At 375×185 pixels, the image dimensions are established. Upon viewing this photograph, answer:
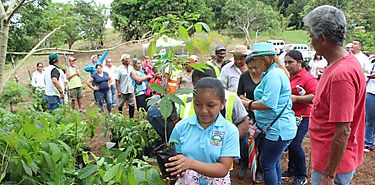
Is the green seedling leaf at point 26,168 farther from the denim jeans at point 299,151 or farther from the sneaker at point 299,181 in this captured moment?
the sneaker at point 299,181

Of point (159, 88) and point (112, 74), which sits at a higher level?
point (159, 88)

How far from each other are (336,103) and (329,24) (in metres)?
0.39

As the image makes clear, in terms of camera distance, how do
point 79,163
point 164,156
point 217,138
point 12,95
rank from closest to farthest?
point 164,156 → point 217,138 → point 79,163 → point 12,95

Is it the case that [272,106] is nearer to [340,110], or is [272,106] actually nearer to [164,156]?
[340,110]

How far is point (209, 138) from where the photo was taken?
5.87ft

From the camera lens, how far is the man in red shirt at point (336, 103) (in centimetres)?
163

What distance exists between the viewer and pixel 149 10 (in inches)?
910

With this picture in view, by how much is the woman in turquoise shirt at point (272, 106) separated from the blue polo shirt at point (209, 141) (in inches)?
39.8

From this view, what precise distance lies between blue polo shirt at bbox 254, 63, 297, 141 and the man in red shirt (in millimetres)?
829

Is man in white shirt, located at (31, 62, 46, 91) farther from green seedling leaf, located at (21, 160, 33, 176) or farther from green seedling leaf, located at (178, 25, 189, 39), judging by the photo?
green seedling leaf, located at (178, 25, 189, 39)

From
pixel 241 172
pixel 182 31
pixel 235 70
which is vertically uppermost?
pixel 182 31

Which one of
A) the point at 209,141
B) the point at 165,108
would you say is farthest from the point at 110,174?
the point at 209,141

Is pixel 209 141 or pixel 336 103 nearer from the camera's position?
pixel 336 103

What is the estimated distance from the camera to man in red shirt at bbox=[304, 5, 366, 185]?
1630 millimetres
